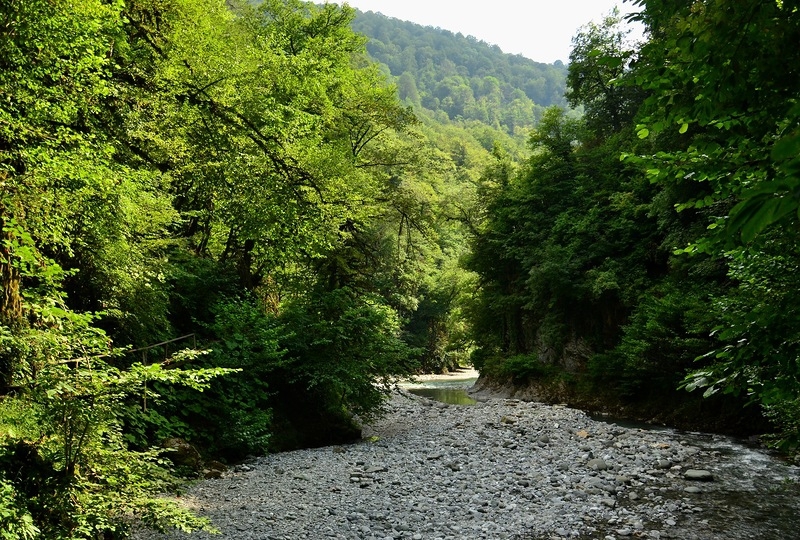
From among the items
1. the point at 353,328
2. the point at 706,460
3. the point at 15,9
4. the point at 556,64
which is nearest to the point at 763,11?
the point at 15,9

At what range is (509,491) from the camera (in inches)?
317

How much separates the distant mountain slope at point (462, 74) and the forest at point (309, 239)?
9954 centimetres

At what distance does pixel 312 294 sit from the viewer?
12836mm

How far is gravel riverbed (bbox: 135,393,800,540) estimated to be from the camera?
6.39 meters

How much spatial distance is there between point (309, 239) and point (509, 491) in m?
5.91

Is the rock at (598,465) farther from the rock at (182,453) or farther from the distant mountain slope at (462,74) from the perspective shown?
the distant mountain slope at (462,74)

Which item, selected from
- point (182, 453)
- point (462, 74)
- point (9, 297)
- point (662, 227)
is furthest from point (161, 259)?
point (462, 74)

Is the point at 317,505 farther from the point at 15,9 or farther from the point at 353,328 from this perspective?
the point at 15,9

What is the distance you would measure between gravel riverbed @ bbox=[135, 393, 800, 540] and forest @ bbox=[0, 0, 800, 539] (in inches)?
43.2

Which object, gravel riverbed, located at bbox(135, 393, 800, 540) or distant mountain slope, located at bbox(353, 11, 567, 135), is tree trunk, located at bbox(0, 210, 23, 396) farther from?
distant mountain slope, located at bbox(353, 11, 567, 135)

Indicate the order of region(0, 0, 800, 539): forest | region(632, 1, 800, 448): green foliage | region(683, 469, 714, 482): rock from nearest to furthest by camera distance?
region(632, 1, 800, 448): green foliage
region(0, 0, 800, 539): forest
region(683, 469, 714, 482): rock

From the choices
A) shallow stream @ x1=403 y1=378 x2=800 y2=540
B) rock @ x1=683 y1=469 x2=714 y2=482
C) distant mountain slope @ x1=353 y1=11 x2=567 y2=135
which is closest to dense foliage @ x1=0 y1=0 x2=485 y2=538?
shallow stream @ x1=403 y1=378 x2=800 y2=540

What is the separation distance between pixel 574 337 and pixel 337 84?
13.3m

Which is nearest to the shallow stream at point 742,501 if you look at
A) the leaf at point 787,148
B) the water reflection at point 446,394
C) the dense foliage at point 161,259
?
the dense foliage at point 161,259
